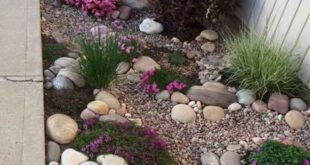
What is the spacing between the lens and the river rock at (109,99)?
2903 millimetres

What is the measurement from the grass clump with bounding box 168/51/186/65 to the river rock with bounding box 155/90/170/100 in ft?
1.44

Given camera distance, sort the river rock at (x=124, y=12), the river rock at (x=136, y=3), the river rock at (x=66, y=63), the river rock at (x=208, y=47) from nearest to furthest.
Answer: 1. the river rock at (x=66, y=63)
2. the river rock at (x=208, y=47)
3. the river rock at (x=124, y=12)
4. the river rock at (x=136, y=3)

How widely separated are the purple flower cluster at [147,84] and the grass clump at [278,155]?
0.78 m

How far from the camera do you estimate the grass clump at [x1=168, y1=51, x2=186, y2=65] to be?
11.5ft

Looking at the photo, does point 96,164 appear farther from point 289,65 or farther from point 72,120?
point 289,65

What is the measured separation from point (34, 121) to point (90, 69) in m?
0.53

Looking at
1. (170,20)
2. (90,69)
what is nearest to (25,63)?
(90,69)

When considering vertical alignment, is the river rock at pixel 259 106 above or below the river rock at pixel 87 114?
above

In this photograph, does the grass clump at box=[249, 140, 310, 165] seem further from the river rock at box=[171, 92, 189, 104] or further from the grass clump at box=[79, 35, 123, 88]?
the grass clump at box=[79, 35, 123, 88]

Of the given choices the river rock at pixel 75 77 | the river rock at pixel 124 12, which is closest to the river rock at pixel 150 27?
the river rock at pixel 124 12

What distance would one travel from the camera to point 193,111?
2.98 metres

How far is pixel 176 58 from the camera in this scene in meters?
3.52

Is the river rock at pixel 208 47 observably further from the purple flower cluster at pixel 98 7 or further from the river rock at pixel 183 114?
the river rock at pixel 183 114

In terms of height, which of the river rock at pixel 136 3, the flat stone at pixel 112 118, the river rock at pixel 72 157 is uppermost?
the river rock at pixel 136 3
